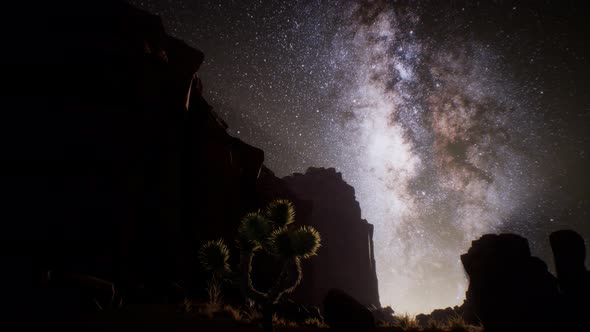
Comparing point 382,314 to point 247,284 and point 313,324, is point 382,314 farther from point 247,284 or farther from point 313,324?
point 247,284

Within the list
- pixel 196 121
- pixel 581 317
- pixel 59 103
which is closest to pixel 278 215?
pixel 196 121

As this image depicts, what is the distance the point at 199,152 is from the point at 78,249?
6.46 m

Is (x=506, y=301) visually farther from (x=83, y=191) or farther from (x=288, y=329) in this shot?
(x=83, y=191)

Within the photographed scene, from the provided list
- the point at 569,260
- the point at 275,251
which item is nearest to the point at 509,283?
the point at 569,260

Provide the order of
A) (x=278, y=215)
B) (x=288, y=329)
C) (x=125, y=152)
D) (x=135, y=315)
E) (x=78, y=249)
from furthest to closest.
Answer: (x=125, y=152), (x=78, y=249), (x=278, y=215), (x=288, y=329), (x=135, y=315)

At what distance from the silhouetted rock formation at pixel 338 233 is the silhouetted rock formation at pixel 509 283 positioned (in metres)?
29.6

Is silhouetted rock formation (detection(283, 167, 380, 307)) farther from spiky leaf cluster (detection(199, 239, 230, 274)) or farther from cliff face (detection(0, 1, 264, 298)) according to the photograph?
spiky leaf cluster (detection(199, 239, 230, 274))

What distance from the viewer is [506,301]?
64.6ft

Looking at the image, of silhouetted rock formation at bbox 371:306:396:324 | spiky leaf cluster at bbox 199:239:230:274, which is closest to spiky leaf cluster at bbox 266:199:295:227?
spiky leaf cluster at bbox 199:239:230:274

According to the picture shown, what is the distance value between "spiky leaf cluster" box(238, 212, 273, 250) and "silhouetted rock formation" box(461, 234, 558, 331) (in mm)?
17644

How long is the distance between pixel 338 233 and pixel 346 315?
49.9 metres

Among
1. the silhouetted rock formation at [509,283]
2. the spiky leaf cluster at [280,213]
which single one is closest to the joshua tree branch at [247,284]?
the spiky leaf cluster at [280,213]

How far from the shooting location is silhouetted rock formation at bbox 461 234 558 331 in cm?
1827

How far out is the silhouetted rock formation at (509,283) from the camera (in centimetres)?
1827
